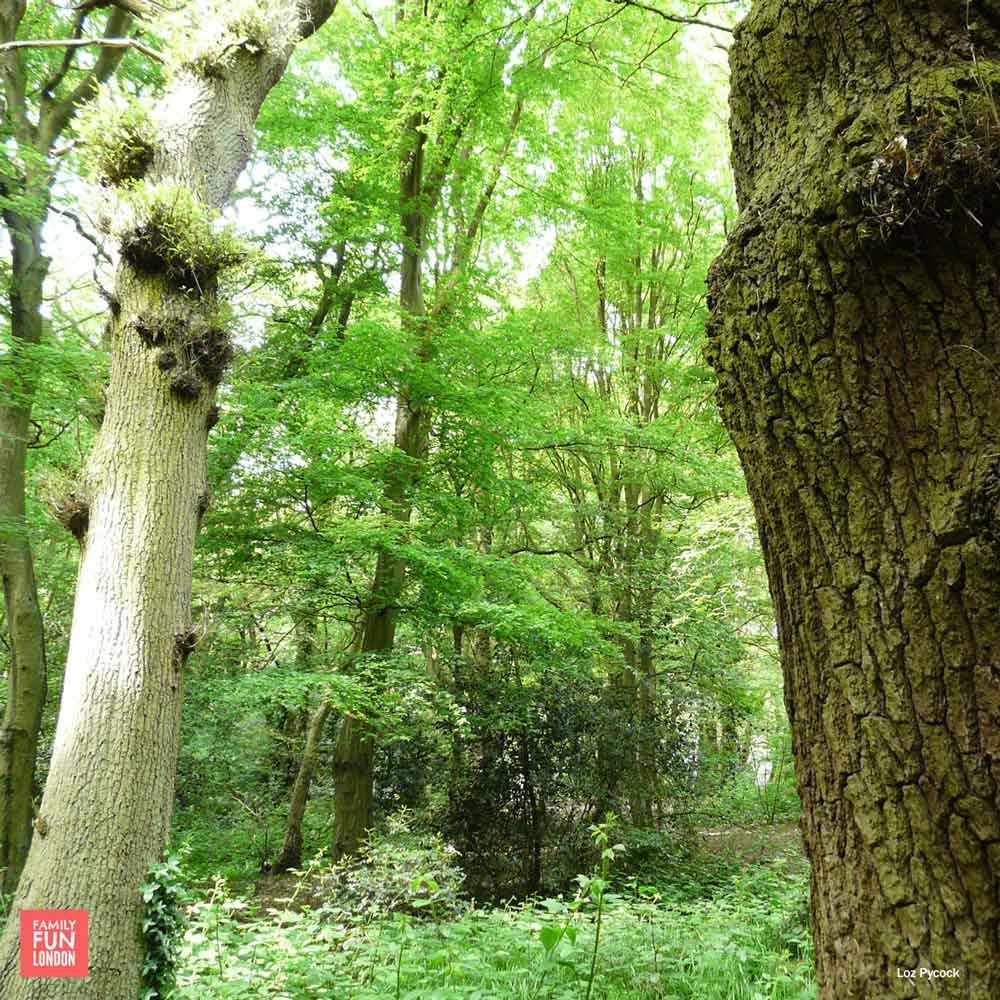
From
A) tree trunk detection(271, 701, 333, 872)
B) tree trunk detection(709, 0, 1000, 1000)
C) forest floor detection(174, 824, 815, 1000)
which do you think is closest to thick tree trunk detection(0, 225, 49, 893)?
tree trunk detection(271, 701, 333, 872)

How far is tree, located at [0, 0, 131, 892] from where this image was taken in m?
6.46

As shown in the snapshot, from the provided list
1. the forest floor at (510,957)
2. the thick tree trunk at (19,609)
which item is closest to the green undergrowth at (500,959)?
the forest floor at (510,957)

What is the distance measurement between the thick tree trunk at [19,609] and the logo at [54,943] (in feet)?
13.8

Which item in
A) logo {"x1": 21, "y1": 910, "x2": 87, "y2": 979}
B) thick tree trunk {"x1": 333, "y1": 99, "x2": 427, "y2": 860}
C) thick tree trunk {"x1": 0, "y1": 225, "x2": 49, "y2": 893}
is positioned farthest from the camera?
thick tree trunk {"x1": 333, "y1": 99, "x2": 427, "y2": 860}

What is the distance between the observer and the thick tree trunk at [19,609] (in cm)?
646

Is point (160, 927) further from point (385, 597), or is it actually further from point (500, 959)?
point (385, 597)

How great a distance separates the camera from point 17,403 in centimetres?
574

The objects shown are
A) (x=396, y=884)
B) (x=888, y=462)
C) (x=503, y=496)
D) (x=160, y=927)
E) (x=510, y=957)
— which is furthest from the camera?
(x=503, y=496)

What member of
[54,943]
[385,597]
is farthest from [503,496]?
[54,943]

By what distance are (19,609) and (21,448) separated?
62.9 inches

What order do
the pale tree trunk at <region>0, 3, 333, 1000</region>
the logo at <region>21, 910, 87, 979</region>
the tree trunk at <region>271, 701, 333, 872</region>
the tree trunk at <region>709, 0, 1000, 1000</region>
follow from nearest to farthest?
1. the tree trunk at <region>709, 0, 1000, 1000</region>
2. the logo at <region>21, 910, 87, 979</region>
3. the pale tree trunk at <region>0, 3, 333, 1000</region>
4. the tree trunk at <region>271, 701, 333, 872</region>

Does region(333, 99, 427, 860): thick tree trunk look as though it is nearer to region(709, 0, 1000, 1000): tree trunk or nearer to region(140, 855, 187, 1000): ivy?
region(140, 855, 187, 1000): ivy

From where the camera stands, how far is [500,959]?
3.69 meters

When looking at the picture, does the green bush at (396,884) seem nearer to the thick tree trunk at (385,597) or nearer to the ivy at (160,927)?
the thick tree trunk at (385,597)
